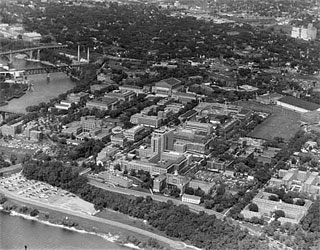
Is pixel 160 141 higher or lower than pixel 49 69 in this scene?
higher

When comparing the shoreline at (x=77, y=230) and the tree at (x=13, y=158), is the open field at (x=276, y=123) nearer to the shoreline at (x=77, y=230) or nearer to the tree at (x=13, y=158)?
the tree at (x=13, y=158)

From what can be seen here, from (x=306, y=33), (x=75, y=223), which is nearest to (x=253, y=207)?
(x=75, y=223)

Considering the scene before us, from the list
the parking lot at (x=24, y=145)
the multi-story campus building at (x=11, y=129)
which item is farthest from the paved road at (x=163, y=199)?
Answer: the multi-story campus building at (x=11, y=129)

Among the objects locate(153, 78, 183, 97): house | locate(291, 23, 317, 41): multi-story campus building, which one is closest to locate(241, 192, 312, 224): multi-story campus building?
locate(153, 78, 183, 97): house

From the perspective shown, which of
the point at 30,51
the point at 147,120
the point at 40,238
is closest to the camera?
the point at 40,238

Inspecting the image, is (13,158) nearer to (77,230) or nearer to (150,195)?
(150,195)

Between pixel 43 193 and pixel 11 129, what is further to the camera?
pixel 11 129

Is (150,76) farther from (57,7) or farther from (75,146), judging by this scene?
(57,7)

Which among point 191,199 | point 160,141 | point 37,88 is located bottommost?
point 37,88
